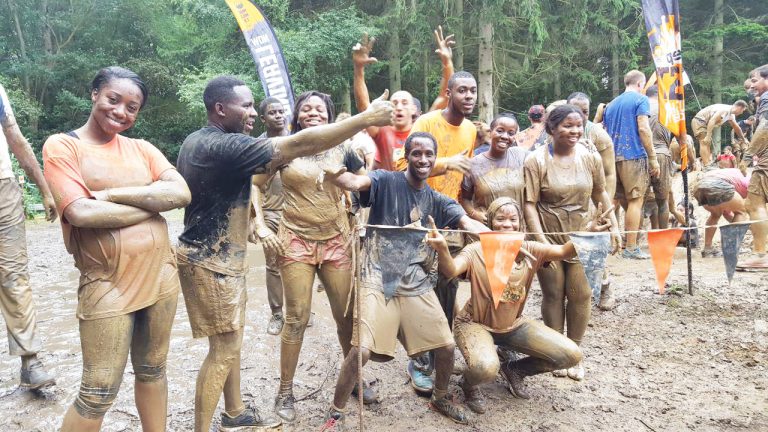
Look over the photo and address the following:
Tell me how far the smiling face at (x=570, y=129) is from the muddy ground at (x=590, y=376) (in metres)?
1.97

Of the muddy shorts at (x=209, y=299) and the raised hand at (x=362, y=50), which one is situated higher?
the raised hand at (x=362, y=50)

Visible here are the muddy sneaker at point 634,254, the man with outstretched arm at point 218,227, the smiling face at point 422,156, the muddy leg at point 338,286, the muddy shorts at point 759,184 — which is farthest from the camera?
the muddy sneaker at point 634,254

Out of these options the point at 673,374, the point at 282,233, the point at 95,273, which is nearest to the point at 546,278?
the point at 673,374

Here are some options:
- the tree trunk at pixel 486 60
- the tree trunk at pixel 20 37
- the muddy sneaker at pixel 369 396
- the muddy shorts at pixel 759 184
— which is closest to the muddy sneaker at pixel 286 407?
the muddy sneaker at pixel 369 396

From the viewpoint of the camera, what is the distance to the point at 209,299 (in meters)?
2.78

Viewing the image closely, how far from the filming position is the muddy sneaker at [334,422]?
10.7 feet

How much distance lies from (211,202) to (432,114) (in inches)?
89.8

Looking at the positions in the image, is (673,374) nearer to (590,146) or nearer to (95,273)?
(590,146)

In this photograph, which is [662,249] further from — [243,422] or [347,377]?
[243,422]

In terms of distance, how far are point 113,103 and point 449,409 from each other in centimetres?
281

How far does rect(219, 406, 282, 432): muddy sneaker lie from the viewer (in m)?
3.11

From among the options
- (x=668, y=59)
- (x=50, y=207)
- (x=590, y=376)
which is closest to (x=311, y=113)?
(x=50, y=207)

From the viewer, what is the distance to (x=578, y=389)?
12.7ft

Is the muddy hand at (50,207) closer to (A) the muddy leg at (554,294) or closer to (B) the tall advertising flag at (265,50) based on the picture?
(A) the muddy leg at (554,294)
